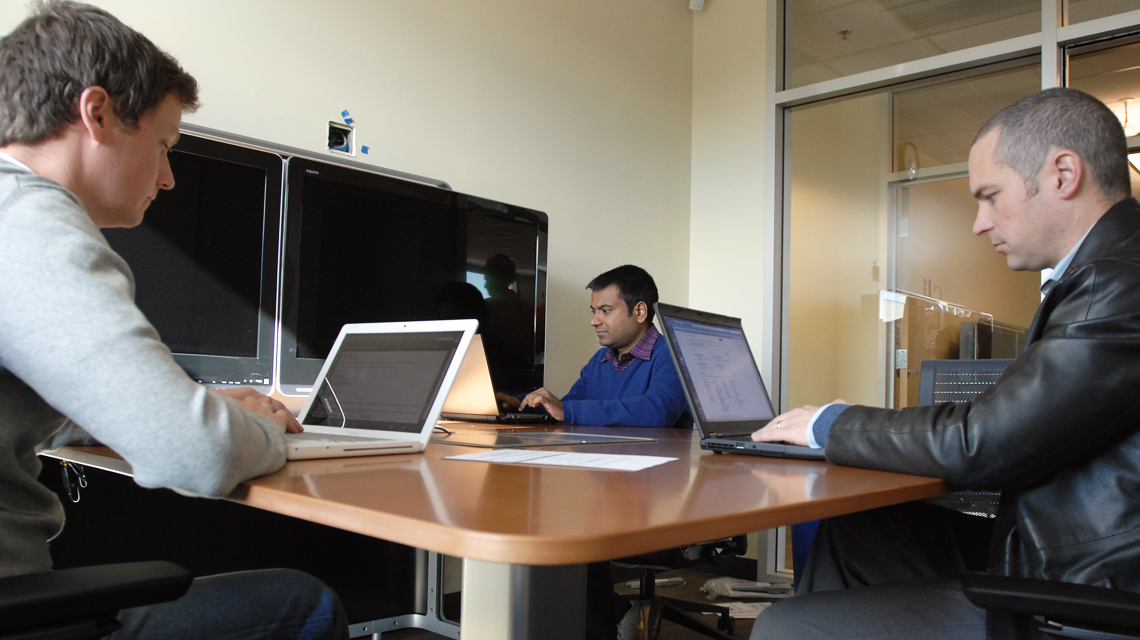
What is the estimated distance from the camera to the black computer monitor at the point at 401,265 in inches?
80.0

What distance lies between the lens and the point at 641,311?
2.92 metres

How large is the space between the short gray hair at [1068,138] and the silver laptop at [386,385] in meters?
0.90

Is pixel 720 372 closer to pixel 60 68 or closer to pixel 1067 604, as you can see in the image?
pixel 1067 604

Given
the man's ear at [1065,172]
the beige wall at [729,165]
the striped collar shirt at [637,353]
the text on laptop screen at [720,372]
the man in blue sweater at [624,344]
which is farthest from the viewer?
the beige wall at [729,165]

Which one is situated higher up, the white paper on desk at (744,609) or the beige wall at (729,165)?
the beige wall at (729,165)

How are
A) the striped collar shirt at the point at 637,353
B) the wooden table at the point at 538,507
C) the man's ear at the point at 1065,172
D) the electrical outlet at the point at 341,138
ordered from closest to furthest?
the wooden table at the point at 538,507 < the man's ear at the point at 1065,172 < the electrical outlet at the point at 341,138 < the striped collar shirt at the point at 637,353

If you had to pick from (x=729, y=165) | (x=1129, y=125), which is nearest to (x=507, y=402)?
(x=729, y=165)

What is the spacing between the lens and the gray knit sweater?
714 millimetres

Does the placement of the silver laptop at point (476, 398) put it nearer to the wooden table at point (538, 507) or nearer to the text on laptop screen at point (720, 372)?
the text on laptop screen at point (720, 372)

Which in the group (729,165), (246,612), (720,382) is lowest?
(246,612)

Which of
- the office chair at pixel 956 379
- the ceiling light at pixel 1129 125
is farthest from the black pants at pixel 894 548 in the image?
the ceiling light at pixel 1129 125

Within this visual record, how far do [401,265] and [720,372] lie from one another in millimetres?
1052

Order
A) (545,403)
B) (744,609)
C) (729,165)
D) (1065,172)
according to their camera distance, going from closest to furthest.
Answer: (1065,172) < (545,403) < (744,609) < (729,165)

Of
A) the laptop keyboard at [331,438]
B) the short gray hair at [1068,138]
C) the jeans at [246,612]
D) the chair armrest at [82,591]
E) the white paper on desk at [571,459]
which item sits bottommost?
the jeans at [246,612]
